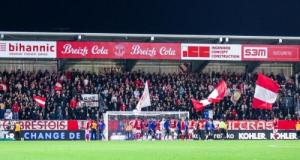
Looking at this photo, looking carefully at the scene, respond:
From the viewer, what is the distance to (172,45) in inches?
2309

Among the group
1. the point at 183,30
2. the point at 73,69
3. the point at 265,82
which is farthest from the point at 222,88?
the point at 73,69

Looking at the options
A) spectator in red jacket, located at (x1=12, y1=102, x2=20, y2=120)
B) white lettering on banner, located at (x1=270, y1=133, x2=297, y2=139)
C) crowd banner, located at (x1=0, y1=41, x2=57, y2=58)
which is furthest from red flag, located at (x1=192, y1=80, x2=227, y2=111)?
spectator in red jacket, located at (x1=12, y1=102, x2=20, y2=120)

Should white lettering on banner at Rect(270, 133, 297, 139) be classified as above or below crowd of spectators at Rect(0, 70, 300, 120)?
below

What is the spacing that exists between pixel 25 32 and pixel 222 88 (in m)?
15.4

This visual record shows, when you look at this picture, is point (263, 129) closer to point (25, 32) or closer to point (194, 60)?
point (194, 60)

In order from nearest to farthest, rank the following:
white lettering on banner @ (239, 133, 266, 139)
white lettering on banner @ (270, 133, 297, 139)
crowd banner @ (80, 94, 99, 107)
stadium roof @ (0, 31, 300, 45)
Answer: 1. white lettering on banner @ (239, 133, 266, 139)
2. white lettering on banner @ (270, 133, 297, 139)
3. crowd banner @ (80, 94, 99, 107)
4. stadium roof @ (0, 31, 300, 45)

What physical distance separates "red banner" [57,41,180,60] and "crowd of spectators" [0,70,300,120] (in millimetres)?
1995

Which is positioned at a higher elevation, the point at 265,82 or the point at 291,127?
the point at 265,82

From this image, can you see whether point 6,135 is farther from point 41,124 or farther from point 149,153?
point 149,153

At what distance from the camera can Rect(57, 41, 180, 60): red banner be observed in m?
57.1

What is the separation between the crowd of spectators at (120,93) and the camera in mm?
53406

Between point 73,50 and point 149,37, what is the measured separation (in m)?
6.29

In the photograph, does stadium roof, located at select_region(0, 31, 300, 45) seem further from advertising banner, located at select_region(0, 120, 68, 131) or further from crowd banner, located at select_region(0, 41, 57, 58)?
advertising banner, located at select_region(0, 120, 68, 131)

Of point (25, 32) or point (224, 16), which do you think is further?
point (224, 16)
